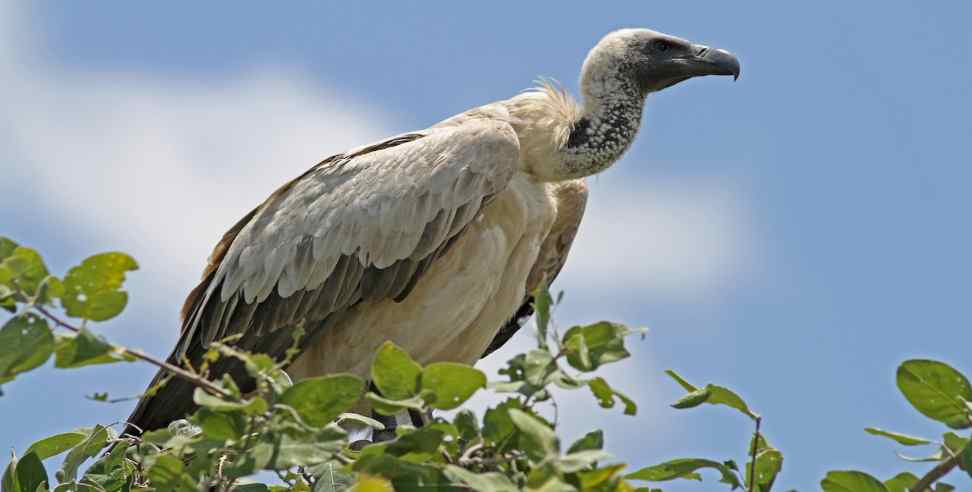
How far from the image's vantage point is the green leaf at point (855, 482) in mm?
3754

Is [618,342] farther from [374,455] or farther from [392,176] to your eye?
[392,176]

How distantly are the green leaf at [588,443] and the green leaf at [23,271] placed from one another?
113cm

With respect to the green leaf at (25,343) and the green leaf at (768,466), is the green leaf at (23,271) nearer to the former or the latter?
the green leaf at (25,343)

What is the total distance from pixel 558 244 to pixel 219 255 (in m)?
1.75

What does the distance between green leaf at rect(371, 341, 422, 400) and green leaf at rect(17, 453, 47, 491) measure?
5.35ft

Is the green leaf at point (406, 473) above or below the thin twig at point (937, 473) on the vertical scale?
above

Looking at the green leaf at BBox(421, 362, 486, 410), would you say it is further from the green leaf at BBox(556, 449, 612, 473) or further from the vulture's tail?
the vulture's tail

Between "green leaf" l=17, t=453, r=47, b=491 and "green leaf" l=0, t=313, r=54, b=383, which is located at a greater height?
"green leaf" l=0, t=313, r=54, b=383

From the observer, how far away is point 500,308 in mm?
7250

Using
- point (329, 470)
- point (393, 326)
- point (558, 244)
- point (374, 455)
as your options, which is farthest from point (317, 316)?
point (374, 455)

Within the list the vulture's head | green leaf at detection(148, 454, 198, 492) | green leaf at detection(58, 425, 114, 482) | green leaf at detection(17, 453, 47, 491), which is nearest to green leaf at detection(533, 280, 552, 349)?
green leaf at detection(148, 454, 198, 492)

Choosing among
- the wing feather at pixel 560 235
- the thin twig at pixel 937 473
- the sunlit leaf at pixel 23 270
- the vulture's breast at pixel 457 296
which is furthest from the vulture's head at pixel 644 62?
the sunlit leaf at pixel 23 270

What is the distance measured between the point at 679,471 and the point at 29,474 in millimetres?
1882

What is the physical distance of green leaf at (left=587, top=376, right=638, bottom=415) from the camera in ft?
10.9
